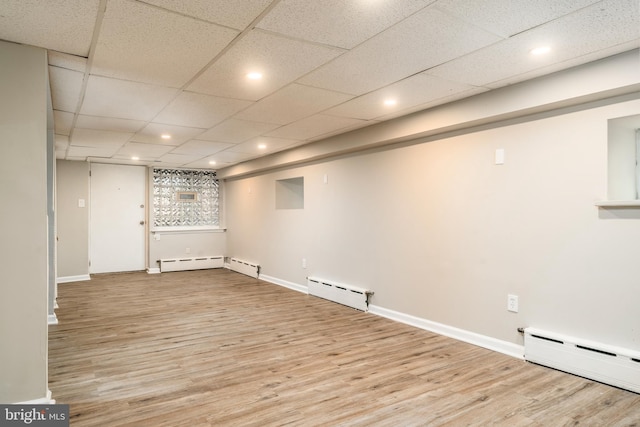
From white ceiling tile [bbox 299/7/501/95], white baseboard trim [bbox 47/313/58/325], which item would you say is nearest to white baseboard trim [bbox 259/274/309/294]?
white baseboard trim [bbox 47/313/58/325]

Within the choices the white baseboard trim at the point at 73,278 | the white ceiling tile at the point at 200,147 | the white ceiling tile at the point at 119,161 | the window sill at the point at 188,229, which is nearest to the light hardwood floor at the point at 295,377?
the white ceiling tile at the point at 200,147

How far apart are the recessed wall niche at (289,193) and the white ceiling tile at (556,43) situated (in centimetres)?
419

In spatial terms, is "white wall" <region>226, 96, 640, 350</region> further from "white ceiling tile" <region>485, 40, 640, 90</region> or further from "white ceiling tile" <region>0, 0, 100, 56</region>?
"white ceiling tile" <region>0, 0, 100, 56</region>

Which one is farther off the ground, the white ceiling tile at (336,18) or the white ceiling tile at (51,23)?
the white ceiling tile at (51,23)

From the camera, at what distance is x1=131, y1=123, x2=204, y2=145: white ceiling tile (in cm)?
441

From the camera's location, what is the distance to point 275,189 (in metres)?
6.68

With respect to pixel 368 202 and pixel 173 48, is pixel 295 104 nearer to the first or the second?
pixel 173 48

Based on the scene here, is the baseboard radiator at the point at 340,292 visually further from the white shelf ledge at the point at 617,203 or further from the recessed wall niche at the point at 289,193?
the white shelf ledge at the point at 617,203

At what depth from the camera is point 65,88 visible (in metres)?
3.04

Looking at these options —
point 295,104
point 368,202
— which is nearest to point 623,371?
point 368,202

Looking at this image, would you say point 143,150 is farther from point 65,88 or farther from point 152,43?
point 152,43

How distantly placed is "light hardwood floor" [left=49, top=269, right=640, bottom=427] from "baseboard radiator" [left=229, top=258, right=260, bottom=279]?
2.56 m

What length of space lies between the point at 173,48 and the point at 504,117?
8.57 feet

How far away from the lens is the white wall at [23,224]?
2191 mm
